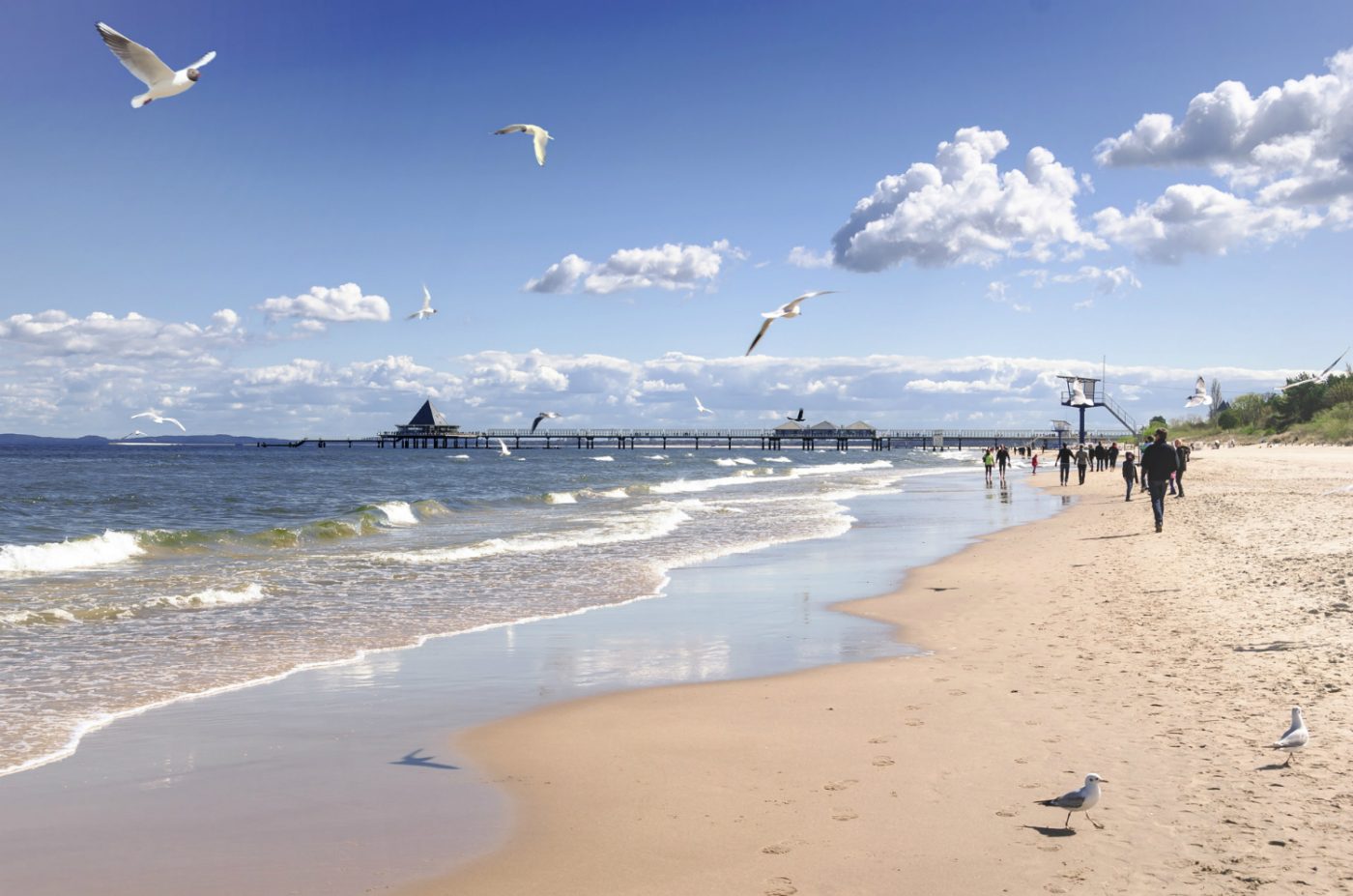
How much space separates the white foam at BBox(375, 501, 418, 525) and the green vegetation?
172 ft

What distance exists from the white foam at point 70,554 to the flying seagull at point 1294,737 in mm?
17662

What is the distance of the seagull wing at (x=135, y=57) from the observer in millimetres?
9484

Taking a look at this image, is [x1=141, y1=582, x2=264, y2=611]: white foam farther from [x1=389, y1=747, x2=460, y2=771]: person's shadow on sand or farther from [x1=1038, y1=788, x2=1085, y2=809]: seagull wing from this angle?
[x1=1038, y1=788, x2=1085, y2=809]: seagull wing

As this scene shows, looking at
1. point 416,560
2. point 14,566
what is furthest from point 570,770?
point 14,566

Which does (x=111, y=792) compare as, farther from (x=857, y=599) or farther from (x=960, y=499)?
(x=960, y=499)

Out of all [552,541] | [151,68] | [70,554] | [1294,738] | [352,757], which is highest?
[151,68]

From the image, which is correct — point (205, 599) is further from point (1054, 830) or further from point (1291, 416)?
point (1291, 416)

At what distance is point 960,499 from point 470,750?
3053cm

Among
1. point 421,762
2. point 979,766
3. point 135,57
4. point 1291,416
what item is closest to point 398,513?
point 135,57

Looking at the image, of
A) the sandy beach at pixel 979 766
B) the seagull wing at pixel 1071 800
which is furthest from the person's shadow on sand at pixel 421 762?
the seagull wing at pixel 1071 800

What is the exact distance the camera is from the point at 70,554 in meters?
18.3

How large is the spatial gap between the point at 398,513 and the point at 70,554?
11.0 m

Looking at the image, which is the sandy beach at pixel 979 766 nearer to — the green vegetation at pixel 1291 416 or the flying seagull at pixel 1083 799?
the flying seagull at pixel 1083 799

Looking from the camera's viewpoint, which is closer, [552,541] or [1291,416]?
[552,541]
